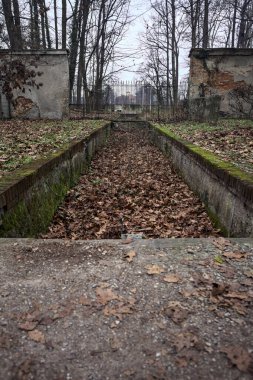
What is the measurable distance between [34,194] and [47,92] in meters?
11.8

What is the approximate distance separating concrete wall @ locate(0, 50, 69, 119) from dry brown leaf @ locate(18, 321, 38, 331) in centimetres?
1394

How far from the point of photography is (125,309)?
2010 mm

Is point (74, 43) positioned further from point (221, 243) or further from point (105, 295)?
Result: point (105, 295)

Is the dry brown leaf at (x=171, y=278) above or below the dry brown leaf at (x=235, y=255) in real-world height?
below

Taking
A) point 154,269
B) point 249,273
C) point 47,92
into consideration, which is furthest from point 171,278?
point 47,92

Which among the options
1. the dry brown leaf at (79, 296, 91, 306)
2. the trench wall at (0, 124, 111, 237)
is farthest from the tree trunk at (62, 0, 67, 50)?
the dry brown leaf at (79, 296, 91, 306)

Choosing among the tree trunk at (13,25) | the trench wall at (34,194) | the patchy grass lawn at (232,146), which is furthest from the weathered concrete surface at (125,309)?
the tree trunk at (13,25)

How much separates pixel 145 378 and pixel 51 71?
1484 centimetres

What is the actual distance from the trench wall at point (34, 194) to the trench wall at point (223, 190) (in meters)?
2.29

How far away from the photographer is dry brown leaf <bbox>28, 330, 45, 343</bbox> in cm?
177

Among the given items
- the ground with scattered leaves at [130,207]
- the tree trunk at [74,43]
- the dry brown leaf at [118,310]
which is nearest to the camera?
the dry brown leaf at [118,310]

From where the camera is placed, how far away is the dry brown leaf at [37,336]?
1.77m

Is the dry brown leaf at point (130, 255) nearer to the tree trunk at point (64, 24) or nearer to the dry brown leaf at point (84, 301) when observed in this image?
the dry brown leaf at point (84, 301)

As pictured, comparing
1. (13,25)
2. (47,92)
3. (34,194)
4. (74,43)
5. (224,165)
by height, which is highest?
(74,43)
